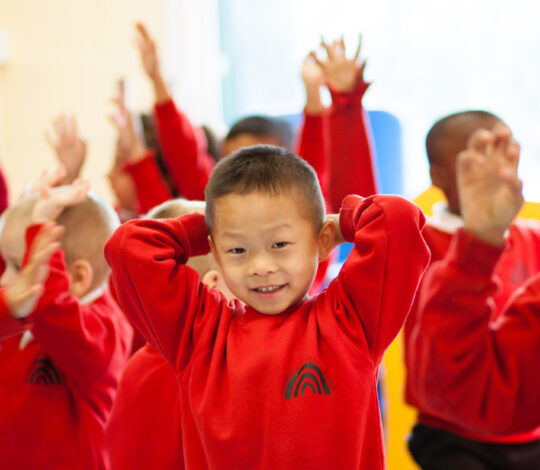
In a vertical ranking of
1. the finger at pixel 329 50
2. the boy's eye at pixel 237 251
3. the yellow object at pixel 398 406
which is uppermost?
the finger at pixel 329 50

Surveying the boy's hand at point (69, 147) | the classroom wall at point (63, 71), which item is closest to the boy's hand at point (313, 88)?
the boy's hand at point (69, 147)

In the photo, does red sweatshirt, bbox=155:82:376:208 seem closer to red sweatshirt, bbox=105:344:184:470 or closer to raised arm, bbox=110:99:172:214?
raised arm, bbox=110:99:172:214

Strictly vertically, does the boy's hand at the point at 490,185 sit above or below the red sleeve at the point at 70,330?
above

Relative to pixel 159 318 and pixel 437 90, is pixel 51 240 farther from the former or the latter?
pixel 437 90

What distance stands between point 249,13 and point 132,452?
2506 mm

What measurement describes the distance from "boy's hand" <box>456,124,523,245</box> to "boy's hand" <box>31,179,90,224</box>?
27.6 inches

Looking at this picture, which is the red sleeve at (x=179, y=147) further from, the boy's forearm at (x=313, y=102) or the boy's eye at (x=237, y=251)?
the boy's eye at (x=237, y=251)

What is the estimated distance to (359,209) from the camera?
0.91m

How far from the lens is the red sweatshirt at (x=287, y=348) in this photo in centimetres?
83

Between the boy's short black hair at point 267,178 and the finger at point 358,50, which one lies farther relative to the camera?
the finger at point 358,50

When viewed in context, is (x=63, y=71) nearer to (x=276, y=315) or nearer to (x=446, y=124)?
(x=446, y=124)

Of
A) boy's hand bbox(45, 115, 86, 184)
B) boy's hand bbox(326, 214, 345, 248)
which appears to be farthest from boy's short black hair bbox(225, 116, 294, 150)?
boy's hand bbox(326, 214, 345, 248)

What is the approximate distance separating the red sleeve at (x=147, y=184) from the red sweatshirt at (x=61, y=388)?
1.59ft

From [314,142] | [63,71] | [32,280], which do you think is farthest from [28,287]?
[63,71]
